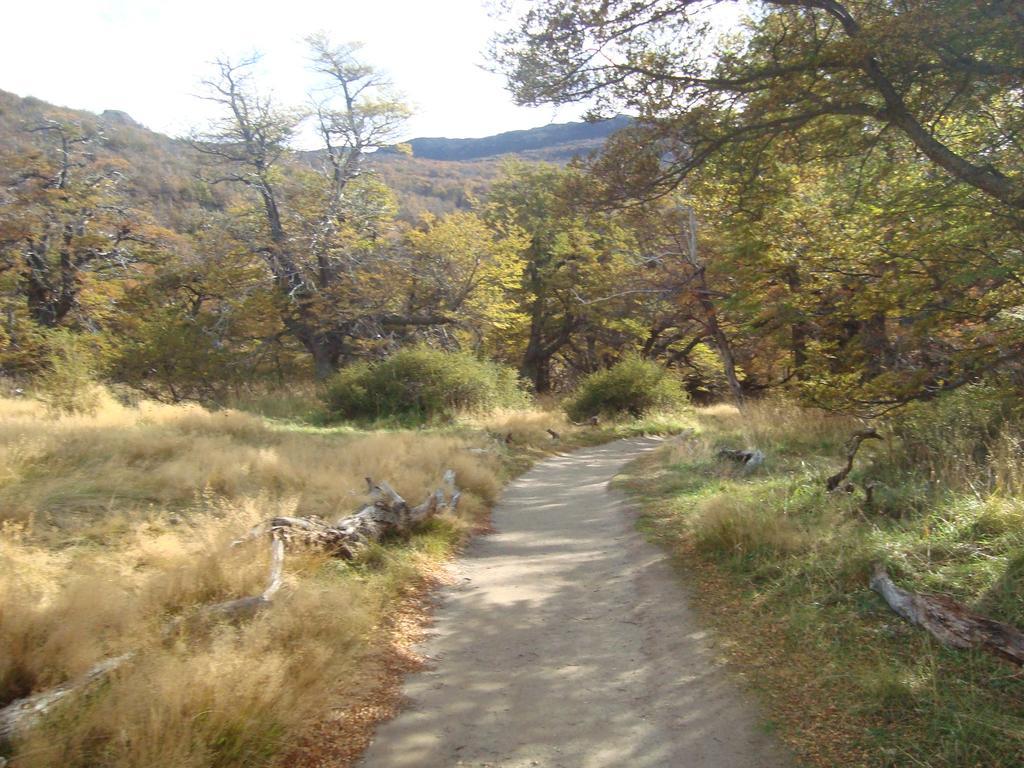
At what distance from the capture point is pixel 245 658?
343cm

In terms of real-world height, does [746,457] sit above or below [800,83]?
below

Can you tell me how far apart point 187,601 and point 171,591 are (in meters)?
0.14

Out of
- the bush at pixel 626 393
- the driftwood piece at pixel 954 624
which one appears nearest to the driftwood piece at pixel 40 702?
the driftwood piece at pixel 954 624

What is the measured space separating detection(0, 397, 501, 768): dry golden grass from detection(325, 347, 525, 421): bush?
10.1 m

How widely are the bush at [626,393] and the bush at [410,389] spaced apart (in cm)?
583

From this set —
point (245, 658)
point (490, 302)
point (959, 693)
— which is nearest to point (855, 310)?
point (959, 693)

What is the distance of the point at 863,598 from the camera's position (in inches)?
176

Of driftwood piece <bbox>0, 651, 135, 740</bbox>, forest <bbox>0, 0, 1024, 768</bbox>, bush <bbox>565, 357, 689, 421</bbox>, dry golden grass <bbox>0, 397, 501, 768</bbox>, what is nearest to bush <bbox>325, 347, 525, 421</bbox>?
forest <bbox>0, 0, 1024, 768</bbox>

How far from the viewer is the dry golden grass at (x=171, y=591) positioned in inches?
114

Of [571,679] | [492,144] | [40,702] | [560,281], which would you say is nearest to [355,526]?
[571,679]

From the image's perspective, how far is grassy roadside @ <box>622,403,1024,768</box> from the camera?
3.11 m

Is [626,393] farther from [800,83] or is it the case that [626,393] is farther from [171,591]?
[171,591]

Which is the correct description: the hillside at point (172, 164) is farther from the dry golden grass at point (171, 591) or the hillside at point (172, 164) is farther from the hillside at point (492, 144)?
the dry golden grass at point (171, 591)

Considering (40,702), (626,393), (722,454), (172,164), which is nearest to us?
(40,702)
